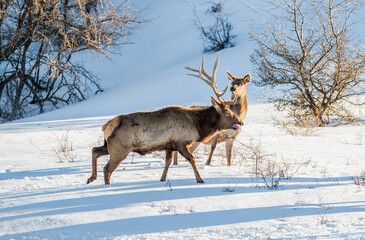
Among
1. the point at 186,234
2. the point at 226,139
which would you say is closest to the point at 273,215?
the point at 186,234

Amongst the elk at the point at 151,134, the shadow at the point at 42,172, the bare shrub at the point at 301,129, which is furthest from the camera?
the bare shrub at the point at 301,129

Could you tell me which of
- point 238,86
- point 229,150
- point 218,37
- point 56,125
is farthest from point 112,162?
point 218,37

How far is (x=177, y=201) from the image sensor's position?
5410 mm

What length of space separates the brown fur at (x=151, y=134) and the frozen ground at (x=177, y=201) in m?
0.38

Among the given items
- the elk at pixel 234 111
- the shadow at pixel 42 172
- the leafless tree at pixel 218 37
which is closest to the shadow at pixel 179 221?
the shadow at pixel 42 172

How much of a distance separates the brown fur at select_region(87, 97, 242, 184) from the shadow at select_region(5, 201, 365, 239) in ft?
5.11

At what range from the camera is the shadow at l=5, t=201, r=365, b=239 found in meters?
4.44

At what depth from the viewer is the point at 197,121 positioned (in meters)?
6.73

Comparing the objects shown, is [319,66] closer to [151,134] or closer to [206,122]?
[206,122]

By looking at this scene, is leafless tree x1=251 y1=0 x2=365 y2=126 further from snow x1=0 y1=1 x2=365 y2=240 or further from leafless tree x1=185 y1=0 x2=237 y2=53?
leafless tree x1=185 y1=0 x2=237 y2=53

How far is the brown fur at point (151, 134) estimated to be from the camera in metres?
6.30

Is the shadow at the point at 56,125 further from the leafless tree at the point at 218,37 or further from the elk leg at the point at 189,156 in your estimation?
the leafless tree at the point at 218,37

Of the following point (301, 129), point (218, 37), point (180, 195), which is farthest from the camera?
point (218, 37)

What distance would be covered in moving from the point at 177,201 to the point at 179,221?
70 cm
